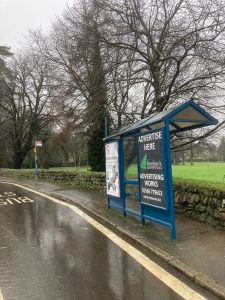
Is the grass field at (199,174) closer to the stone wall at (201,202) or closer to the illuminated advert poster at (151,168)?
the illuminated advert poster at (151,168)

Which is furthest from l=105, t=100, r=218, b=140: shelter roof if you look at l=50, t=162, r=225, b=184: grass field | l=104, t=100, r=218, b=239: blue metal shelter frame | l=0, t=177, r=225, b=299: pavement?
l=0, t=177, r=225, b=299: pavement

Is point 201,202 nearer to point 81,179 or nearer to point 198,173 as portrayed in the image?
point 81,179

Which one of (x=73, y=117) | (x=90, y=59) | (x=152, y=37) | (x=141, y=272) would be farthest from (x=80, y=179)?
Result: (x=141, y=272)

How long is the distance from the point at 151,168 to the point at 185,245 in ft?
5.74

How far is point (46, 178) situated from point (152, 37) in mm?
13033

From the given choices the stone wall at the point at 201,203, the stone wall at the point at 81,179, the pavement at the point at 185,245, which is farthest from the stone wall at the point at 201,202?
the stone wall at the point at 81,179

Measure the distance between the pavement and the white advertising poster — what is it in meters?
0.67

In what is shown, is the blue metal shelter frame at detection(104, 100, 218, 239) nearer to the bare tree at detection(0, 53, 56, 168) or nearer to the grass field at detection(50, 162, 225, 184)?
the grass field at detection(50, 162, 225, 184)

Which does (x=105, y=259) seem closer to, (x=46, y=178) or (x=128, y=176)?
(x=128, y=176)

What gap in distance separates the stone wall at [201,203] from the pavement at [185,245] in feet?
0.57

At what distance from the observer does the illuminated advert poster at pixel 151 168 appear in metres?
7.44

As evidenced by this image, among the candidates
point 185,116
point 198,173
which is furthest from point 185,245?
point 198,173

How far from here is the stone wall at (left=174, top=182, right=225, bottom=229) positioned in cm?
780

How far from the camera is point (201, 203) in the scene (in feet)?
28.2
